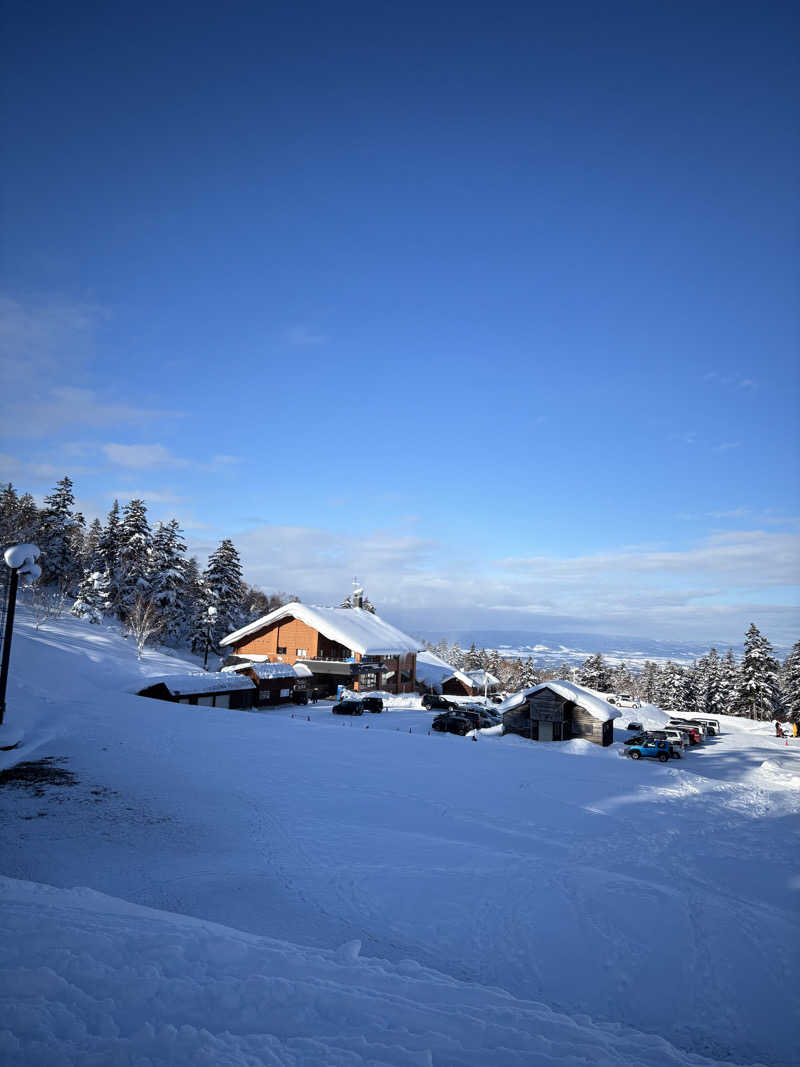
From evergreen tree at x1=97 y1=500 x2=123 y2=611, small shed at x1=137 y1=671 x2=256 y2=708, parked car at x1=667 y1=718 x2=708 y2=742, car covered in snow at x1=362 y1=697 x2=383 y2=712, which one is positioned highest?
evergreen tree at x1=97 y1=500 x2=123 y2=611

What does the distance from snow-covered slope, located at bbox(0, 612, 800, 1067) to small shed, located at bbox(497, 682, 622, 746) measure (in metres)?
12.9

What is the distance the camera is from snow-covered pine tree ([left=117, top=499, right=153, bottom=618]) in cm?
5895

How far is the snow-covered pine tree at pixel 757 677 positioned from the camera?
199ft

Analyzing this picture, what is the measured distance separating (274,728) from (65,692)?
11.3 meters

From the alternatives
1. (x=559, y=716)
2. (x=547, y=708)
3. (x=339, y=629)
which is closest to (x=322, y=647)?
(x=339, y=629)

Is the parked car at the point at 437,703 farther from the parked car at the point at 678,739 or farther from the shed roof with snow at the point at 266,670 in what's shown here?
the parked car at the point at 678,739

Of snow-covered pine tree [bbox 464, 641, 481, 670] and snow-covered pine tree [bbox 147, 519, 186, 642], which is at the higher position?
snow-covered pine tree [bbox 147, 519, 186, 642]

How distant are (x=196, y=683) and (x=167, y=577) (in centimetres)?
2493

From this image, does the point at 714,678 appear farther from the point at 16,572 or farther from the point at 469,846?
the point at 16,572

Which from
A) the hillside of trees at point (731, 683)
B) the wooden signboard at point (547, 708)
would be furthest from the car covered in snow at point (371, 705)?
the hillside of trees at point (731, 683)

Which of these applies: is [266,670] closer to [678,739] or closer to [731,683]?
[678,739]

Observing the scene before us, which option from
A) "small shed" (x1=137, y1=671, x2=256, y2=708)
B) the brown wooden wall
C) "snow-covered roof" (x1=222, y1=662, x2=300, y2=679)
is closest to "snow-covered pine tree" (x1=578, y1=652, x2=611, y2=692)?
the brown wooden wall

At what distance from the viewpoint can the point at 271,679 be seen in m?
43.1

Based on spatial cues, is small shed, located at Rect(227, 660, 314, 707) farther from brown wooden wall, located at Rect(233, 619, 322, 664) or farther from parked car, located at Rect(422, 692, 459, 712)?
parked car, located at Rect(422, 692, 459, 712)
